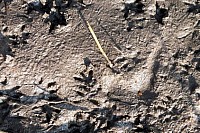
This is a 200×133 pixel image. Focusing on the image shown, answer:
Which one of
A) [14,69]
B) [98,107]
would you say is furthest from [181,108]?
[14,69]

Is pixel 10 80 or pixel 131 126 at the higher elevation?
pixel 10 80

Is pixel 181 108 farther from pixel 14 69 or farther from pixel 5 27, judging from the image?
pixel 5 27

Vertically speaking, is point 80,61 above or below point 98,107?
above

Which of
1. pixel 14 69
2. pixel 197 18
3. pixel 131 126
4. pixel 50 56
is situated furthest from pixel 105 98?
pixel 197 18

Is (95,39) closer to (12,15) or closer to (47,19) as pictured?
(47,19)

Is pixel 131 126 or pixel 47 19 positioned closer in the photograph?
pixel 131 126

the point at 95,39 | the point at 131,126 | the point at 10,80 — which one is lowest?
the point at 131,126
